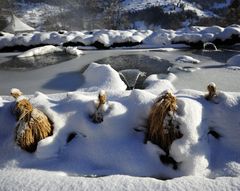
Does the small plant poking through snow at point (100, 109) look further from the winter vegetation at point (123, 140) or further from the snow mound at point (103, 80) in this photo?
the snow mound at point (103, 80)

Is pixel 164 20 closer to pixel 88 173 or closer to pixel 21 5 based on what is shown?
pixel 21 5

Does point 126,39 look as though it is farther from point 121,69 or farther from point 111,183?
point 111,183

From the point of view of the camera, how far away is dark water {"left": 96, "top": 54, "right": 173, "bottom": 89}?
5.70 metres

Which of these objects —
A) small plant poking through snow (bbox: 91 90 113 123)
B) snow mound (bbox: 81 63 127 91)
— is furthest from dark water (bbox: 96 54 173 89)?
small plant poking through snow (bbox: 91 90 113 123)

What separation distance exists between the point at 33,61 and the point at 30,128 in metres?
4.66

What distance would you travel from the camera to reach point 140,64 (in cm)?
630

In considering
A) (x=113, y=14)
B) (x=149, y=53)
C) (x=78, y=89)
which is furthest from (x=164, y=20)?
(x=78, y=89)

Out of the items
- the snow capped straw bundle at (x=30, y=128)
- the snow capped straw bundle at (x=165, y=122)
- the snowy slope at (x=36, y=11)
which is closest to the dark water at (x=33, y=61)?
the snow capped straw bundle at (x=30, y=128)

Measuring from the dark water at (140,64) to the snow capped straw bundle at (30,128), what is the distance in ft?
8.55

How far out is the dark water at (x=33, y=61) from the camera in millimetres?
6506

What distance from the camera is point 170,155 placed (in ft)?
8.61

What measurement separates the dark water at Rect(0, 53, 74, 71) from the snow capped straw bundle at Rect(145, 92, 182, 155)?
441 cm

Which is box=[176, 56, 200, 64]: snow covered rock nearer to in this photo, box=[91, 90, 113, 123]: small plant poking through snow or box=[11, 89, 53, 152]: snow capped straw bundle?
box=[91, 90, 113, 123]: small plant poking through snow

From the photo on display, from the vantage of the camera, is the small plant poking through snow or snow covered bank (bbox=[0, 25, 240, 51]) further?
snow covered bank (bbox=[0, 25, 240, 51])
